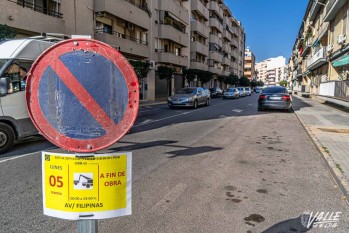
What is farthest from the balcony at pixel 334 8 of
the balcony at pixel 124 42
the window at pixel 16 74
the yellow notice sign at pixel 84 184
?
the yellow notice sign at pixel 84 184

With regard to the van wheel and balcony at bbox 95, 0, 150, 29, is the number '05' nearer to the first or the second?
the van wheel

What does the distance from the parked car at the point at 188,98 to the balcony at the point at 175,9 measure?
15.7m

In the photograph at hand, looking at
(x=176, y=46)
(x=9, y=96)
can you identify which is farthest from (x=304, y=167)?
(x=176, y=46)

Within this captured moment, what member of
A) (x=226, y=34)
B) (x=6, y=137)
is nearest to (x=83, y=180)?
(x=6, y=137)

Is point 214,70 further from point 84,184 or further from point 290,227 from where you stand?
point 84,184

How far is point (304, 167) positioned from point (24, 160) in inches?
229

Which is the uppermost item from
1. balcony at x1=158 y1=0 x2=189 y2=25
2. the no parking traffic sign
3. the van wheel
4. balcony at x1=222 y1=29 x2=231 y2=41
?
balcony at x1=222 y1=29 x2=231 y2=41

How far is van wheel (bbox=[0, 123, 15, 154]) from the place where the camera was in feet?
20.8

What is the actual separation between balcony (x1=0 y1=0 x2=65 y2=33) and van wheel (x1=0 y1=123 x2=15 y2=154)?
9.98m

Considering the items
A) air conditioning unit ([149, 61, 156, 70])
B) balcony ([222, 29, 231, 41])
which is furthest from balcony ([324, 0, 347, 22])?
balcony ([222, 29, 231, 41])

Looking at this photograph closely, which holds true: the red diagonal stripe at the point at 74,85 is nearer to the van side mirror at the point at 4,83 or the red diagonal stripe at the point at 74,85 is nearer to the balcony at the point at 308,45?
the van side mirror at the point at 4,83

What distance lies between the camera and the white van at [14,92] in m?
6.38

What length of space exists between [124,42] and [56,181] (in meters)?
23.9

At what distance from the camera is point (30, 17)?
1528cm
